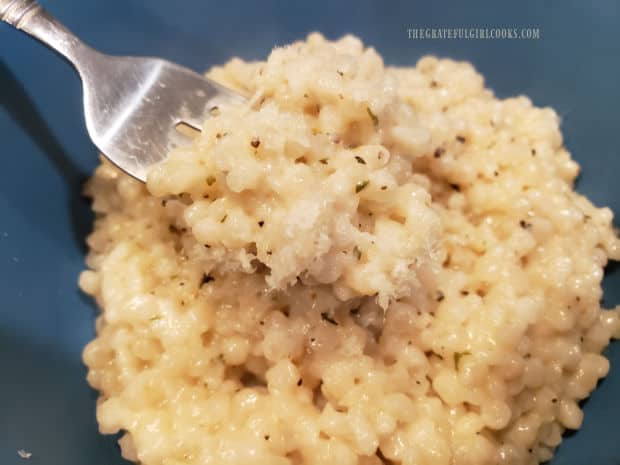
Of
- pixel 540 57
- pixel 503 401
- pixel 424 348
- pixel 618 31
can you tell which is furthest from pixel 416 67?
pixel 503 401

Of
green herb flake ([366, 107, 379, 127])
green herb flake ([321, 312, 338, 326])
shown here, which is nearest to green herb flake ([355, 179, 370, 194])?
green herb flake ([366, 107, 379, 127])

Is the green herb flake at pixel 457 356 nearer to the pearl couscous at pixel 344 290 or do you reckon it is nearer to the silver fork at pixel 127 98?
the pearl couscous at pixel 344 290

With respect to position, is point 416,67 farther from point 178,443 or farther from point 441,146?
point 178,443

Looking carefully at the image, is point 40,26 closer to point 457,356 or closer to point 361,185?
point 361,185

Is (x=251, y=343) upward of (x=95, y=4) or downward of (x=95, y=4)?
downward

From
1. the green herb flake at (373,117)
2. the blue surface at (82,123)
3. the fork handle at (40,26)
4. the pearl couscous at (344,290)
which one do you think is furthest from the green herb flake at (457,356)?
the fork handle at (40,26)

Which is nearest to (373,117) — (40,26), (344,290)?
(344,290)
